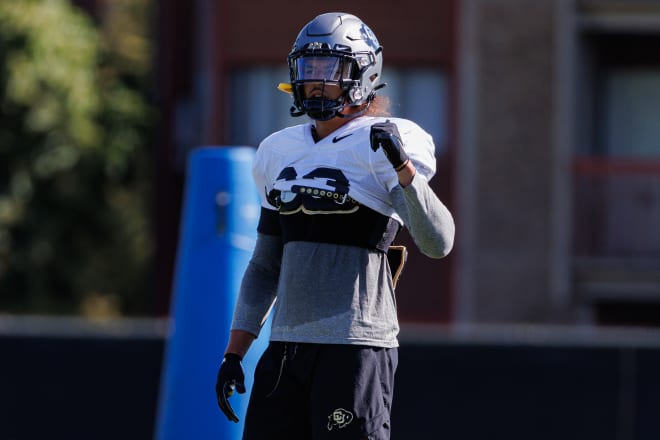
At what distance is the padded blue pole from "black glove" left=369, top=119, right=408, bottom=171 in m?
2.03

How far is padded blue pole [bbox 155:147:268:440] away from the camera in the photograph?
538 cm

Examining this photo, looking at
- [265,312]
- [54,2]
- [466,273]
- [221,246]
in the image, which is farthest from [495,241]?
[265,312]

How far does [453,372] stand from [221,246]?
10.1 ft

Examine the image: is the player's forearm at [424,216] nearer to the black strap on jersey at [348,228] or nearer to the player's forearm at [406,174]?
the player's forearm at [406,174]

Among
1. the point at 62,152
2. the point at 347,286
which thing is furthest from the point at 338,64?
the point at 62,152

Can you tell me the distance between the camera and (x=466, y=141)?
559 inches

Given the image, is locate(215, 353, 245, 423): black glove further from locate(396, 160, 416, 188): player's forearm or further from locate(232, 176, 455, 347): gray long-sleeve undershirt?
locate(396, 160, 416, 188): player's forearm

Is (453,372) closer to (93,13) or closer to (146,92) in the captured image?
(146,92)

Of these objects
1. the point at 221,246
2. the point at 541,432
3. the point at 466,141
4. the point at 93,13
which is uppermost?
the point at 93,13

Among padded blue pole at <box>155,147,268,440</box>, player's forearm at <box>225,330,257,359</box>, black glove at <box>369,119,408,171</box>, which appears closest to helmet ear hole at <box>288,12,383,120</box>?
black glove at <box>369,119,408,171</box>

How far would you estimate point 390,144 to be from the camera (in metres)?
3.50

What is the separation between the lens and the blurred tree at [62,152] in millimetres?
16547

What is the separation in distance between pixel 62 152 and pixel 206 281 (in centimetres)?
1194

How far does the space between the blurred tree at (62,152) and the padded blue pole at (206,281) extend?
1135cm
